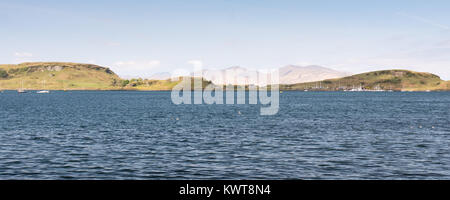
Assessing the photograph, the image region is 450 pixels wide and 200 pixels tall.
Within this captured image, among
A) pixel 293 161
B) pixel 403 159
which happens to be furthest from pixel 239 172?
pixel 403 159

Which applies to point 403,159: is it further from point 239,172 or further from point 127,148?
point 127,148

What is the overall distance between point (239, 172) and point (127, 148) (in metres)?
17.7

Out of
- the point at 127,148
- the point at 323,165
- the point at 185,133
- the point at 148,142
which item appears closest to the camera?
the point at 323,165

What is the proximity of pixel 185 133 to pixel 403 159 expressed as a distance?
3336cm

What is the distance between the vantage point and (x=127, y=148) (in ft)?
152

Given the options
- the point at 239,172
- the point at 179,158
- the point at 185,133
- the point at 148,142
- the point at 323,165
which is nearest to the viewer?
the point at 239,172
